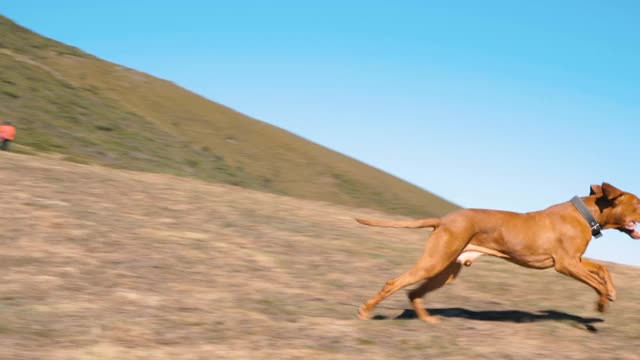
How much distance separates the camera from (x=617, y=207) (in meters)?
9.87

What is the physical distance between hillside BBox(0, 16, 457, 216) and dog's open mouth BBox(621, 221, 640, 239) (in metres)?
32.3

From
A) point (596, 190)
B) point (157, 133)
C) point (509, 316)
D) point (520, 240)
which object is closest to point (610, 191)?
point (596, 190)

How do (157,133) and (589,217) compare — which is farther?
(157,133)

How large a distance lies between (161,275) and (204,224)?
3995 mm

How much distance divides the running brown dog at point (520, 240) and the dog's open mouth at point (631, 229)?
0.01m

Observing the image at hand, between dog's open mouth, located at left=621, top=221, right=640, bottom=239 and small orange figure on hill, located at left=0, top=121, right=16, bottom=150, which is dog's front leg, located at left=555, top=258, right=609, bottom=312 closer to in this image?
dog's open mouth, located at left=621, top=221, right=640, bottom=239

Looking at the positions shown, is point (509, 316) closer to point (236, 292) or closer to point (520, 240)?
point (520, 240)

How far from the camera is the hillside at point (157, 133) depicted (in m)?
46.5

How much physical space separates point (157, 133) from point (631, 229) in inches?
1987

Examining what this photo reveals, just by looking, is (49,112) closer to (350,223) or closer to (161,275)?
(350,223)

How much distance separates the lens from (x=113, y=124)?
178 feet

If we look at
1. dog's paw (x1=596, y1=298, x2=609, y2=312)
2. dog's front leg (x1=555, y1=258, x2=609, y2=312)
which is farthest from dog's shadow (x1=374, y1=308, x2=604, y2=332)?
dog's front leg (x1=555, y1=258, x2=609, y2=312)

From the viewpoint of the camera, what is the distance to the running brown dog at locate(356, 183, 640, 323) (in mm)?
9227

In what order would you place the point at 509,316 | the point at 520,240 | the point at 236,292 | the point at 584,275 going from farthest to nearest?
the point at 236,292 → the point at 509,316 → the point at 520,240 → the point at 584,275
